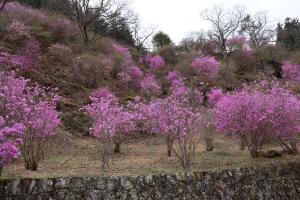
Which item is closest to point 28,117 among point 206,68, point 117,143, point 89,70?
point 117,143

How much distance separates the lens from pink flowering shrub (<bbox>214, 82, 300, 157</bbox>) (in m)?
11.8

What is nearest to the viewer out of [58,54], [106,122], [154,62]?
[106,122]

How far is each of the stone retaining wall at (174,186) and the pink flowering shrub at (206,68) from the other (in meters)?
19.7

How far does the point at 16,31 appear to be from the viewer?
2381 centimetres

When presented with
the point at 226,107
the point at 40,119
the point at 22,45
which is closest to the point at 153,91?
the point at 22,45

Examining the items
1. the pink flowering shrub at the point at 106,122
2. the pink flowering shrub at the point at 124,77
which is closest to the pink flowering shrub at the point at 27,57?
the pink flowering shrub at the point at 124,77

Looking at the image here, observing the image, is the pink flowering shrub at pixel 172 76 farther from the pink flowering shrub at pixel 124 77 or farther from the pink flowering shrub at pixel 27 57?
the pink flowering shrub at pixel 27 57

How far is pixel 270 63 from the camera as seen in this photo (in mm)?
38219

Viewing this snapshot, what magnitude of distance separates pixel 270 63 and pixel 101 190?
32.7 metres

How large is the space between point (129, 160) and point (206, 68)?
749 inches


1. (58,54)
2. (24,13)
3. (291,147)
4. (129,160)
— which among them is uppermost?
(24,13)

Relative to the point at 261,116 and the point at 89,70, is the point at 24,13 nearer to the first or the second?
the point at 89,70

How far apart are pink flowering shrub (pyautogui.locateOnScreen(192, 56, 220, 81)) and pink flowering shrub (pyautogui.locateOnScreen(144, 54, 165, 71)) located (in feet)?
11.7

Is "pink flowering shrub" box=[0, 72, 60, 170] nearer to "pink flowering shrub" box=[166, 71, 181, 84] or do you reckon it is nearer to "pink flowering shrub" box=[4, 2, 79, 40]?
"pink flowering shrub" box=[4, 2, 79, 40]
